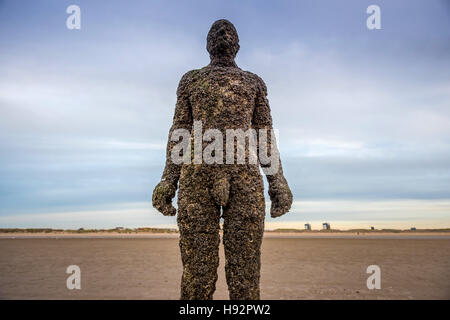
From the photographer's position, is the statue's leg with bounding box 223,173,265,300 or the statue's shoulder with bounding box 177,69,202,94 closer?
the statue's leg with bounding box 223,173,265,300

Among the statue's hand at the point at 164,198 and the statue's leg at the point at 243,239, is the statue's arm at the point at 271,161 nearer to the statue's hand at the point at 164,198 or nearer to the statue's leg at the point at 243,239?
the statue's leg at the point at 243,239

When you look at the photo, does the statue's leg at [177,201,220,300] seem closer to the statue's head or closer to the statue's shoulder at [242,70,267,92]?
the statue's shoulder at [242,70,267,92]

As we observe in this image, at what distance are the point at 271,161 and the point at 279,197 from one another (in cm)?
51

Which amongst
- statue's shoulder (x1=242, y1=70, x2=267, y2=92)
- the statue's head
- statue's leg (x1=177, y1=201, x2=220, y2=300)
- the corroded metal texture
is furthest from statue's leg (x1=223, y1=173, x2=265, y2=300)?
the statue's head

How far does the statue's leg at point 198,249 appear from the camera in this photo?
4523 mm

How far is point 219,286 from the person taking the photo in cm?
1061

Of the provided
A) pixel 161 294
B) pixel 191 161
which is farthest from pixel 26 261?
pixel 191 161

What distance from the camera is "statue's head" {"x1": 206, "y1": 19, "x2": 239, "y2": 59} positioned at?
5.04m

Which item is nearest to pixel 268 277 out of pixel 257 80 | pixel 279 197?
pixel 279 197

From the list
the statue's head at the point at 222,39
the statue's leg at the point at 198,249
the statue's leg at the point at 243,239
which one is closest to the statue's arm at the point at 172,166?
the statue's leg at the point at 198,249

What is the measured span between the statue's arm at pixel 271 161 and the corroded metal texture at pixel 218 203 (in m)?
0.02

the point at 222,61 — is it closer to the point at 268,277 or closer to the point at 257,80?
the point at 257,80

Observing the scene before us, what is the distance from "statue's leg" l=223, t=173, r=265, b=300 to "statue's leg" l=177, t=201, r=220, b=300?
206 mm
